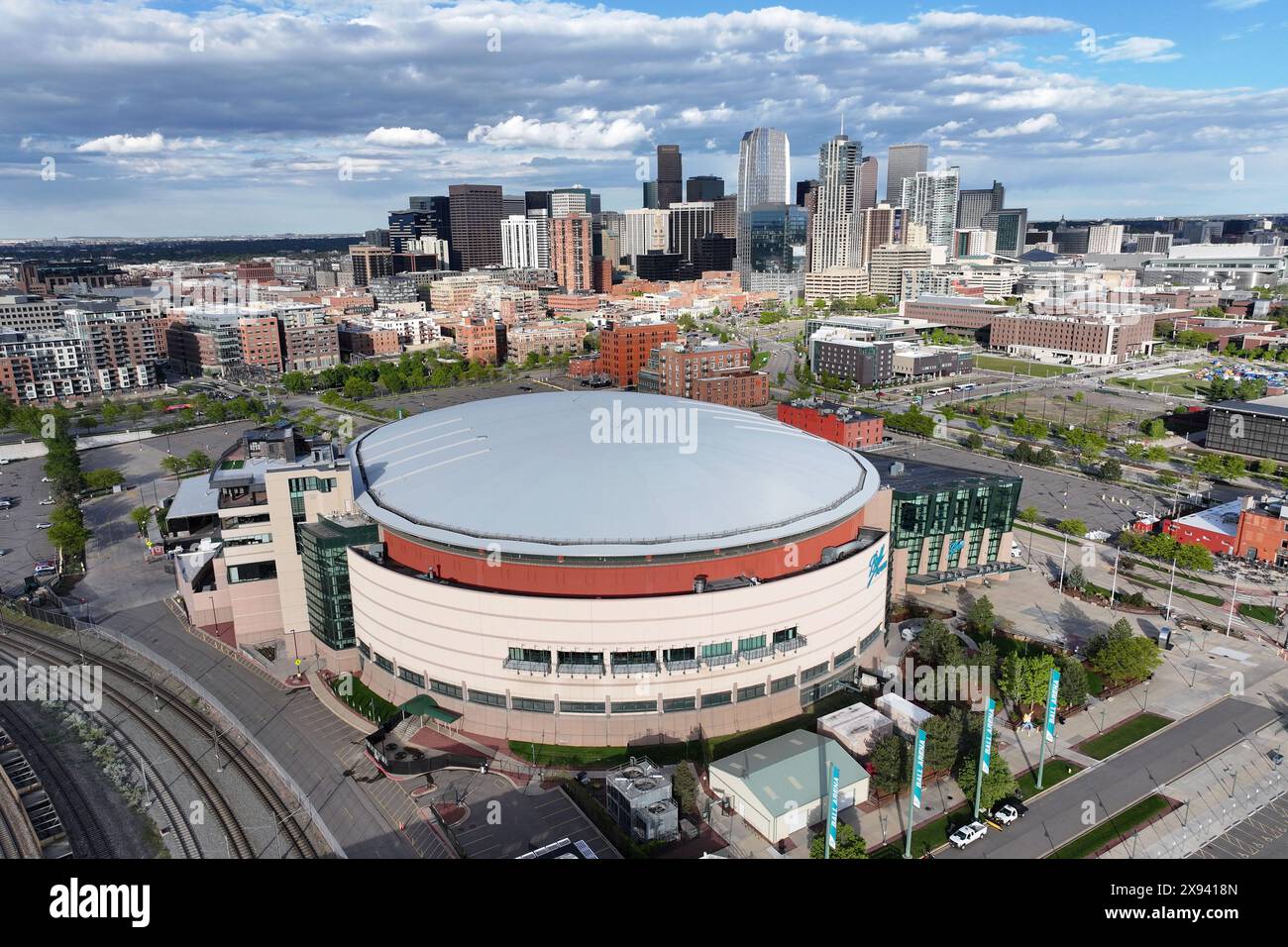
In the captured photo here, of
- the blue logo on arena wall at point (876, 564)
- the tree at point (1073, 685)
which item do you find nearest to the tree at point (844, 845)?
the blue logo on arena wall at point (876, 564)

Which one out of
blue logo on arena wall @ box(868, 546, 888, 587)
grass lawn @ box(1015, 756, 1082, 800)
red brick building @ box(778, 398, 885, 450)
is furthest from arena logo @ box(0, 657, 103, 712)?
red brick building @ box(778, 398, 885, 450)

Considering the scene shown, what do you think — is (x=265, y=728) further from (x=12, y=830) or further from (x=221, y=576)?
(x=221, y=576)

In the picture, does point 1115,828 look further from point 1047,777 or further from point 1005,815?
point 1005,815

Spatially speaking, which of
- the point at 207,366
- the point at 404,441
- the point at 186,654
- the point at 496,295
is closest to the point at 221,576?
the point at 186,654

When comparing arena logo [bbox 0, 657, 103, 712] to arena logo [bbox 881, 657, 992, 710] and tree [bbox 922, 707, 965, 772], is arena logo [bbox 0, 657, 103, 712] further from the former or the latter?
arena logo [bbox 881, 657, 992, 710]

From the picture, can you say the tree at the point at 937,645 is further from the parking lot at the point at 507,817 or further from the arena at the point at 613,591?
the parking lot at the point at 507,817
